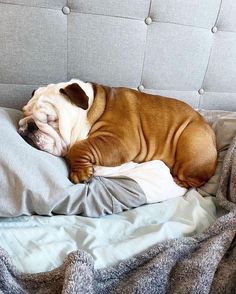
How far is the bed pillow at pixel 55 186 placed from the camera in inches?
36.3

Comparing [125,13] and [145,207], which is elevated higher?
[125,13]

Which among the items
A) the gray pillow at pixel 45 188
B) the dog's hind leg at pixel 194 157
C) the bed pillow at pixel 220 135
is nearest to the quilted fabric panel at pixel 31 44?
the gray pillow at pixel 45 188

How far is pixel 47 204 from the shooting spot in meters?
0.94

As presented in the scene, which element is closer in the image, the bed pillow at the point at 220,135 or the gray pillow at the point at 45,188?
the gray pillow at the point at 45,188

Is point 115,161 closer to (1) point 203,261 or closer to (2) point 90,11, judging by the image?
(1) point 203,261

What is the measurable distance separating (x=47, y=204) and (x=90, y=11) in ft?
2.55

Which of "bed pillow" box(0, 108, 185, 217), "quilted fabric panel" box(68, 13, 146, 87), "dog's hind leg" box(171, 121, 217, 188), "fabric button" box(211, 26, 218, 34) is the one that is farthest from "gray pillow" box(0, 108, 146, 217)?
"fabric button" box(211, 26, 218, 34)

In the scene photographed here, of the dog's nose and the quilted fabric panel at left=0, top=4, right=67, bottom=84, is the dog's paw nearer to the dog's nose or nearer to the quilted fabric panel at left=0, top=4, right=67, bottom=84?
the dog's nose

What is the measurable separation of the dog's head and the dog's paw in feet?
0.36

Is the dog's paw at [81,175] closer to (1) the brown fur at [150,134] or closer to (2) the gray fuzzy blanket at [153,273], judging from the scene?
(1) the brown fur at [150,134]

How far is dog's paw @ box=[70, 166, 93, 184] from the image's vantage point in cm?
108

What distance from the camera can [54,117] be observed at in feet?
3.80

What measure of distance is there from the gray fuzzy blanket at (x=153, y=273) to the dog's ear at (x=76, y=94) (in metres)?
0.54

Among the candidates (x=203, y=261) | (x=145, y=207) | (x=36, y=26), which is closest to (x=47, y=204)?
(x=145, y=207)
